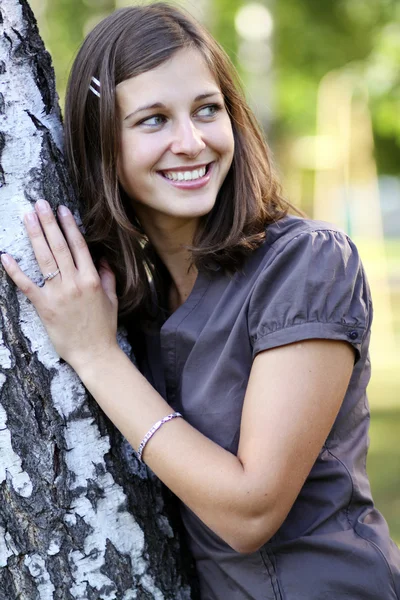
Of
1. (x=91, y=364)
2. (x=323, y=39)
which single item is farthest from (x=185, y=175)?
(x=323, y=39)

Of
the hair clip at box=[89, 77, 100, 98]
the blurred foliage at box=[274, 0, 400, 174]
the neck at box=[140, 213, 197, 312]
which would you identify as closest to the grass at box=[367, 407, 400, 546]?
the neck at box=[140, 213, 197, 312]

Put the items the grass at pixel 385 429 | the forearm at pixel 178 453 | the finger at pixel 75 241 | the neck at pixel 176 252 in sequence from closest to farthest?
the forearm at pixel 178 453, the finger at pixel 75 241, the neck at pixel 176 252, the grass at pixel 385 429

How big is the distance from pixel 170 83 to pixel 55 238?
0.47 meters

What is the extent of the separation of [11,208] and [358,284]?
2.63ft

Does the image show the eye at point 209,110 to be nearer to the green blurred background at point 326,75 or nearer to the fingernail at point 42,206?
the fingernail at point 42,206

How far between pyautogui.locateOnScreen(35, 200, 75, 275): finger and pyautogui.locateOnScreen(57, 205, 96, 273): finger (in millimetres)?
33

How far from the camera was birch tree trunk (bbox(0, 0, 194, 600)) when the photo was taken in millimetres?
1868

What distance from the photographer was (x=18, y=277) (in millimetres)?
1908

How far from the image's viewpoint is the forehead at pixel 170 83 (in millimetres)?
2055

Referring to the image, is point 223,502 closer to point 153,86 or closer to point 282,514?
point 282,514

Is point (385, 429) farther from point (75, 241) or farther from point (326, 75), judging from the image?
point (326, 75)

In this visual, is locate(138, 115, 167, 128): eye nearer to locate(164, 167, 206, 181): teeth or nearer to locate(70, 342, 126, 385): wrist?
locate(164, 167, 206, 181): teeth

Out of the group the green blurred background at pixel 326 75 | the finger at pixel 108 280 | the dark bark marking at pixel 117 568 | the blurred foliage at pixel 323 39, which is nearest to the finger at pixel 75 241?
the finger at pixel 108 280

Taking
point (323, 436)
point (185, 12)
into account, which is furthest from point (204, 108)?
point (323, 436)
